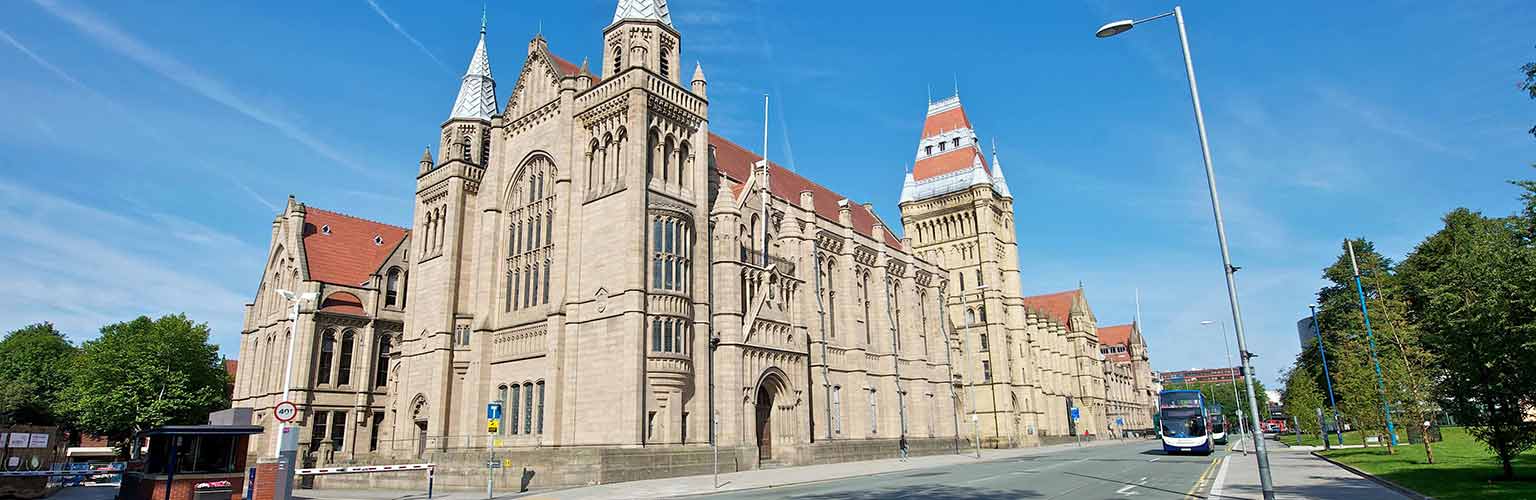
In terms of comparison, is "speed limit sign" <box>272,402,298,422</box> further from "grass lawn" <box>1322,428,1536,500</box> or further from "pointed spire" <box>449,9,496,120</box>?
"pointed spire" <box>449,9,496,120</box>

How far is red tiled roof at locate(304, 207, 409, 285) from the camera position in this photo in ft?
164

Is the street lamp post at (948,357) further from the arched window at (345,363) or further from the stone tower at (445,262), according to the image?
the arched window at (345,363)

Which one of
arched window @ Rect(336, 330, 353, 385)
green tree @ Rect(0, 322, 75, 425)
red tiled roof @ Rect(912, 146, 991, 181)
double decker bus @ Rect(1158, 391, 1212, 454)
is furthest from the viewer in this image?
red tiled roof @ Rect(912, 146, 991, 181)

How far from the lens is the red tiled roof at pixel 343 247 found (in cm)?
5009

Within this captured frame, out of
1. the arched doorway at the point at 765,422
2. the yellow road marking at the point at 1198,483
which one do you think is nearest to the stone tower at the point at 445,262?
the arched doorway at the point at 765,422

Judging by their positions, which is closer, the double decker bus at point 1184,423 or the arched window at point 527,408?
the arched window at point 527,408

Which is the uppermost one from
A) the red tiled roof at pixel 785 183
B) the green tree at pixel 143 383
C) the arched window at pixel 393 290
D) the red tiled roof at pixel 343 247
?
the red tiled roof at pixel 785 183

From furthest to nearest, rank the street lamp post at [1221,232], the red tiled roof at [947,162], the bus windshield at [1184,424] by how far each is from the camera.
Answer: the red tiled roof at [947,162], the bus windshield at [1184,424], the street lamp post at [1221,232]

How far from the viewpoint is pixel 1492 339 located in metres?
18.0

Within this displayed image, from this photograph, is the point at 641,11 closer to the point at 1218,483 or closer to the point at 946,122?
the point at 1218,483

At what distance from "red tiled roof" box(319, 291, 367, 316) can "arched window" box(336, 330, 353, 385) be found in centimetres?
126

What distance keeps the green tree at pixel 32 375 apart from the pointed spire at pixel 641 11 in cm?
4746

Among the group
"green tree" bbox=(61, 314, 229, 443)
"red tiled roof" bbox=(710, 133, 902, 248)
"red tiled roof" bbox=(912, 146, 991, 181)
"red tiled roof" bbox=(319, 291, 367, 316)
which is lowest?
"green tree" bbox=(61, 314, 229, 443)

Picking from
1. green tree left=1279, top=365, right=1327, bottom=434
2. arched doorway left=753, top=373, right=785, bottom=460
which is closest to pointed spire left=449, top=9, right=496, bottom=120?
arched doorway left=753, top=373, right=785, bottom=460
